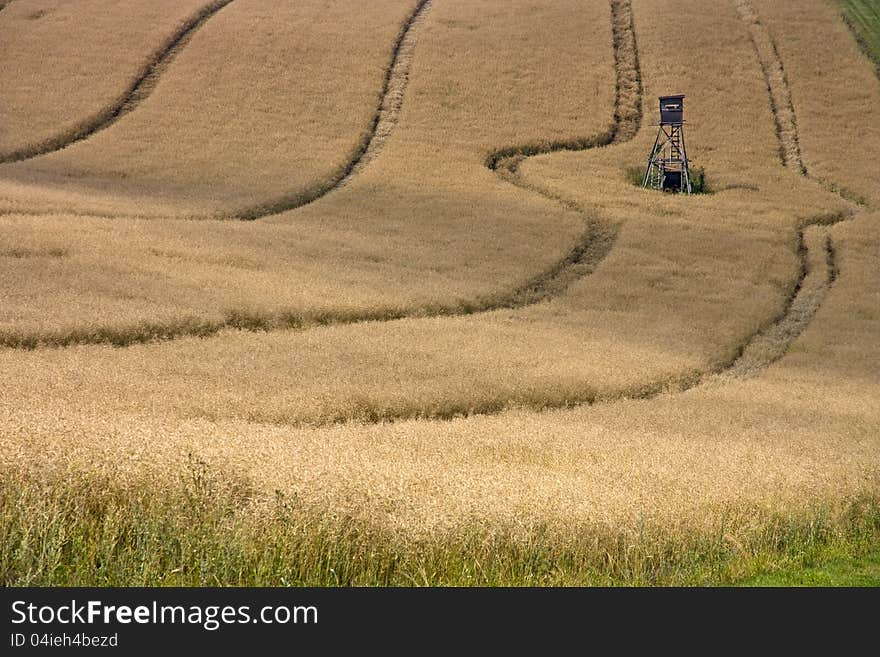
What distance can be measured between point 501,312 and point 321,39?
37438mm

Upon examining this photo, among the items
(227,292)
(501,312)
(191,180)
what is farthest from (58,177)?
(501,312)

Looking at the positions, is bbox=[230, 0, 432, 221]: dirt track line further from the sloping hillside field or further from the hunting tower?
the hunting tower

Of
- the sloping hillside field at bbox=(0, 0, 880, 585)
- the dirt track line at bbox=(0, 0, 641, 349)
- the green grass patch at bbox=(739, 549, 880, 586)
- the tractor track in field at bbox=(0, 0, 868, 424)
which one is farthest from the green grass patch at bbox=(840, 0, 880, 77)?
the green grass patch at bbox=(739, 549, 880, 586)

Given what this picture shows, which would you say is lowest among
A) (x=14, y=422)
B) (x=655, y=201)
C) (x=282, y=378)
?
(x=655, y=201)

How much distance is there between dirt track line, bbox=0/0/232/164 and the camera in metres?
44.4

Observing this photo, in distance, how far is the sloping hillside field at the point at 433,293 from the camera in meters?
9.59

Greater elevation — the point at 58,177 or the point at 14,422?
the point at 14,422

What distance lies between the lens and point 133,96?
51844 millimetres

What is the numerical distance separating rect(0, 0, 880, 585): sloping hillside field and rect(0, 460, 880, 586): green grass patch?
0.05 metres

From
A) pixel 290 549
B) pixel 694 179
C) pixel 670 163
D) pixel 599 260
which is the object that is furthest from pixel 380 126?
pixel 290 549

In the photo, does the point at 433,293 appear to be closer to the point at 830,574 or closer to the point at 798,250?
the point at 798,250

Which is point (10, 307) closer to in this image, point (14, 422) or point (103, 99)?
point (14, 422)

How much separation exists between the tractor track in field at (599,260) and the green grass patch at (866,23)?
21.1 feet

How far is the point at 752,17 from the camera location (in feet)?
219
